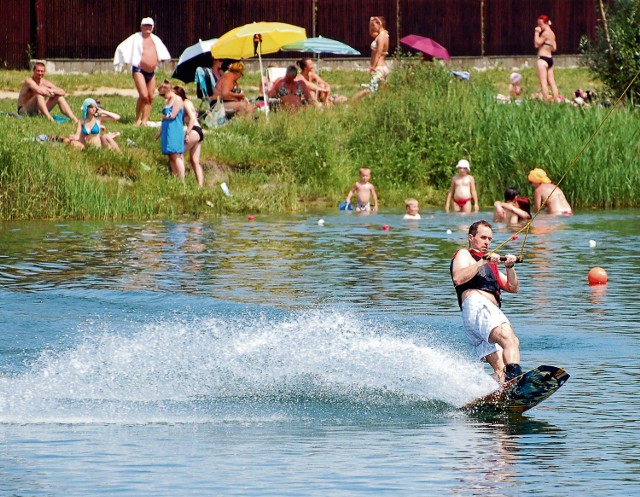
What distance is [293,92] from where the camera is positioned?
102 ft

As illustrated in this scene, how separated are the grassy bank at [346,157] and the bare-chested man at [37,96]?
0.62m

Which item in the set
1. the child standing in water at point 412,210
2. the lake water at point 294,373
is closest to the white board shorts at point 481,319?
the lake water at point 294,373

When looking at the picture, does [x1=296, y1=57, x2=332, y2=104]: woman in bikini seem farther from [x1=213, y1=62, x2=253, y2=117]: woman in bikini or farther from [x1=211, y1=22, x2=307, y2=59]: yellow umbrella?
[x1=213, y1=62, x2=253, y2=117]: woman in bikini

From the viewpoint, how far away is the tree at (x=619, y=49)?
3136 cm

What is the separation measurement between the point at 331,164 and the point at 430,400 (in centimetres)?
1682

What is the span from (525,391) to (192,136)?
52.7 feet

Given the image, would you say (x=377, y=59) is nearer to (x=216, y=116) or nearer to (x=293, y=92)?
(x=293, y=92)

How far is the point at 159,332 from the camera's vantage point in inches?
603

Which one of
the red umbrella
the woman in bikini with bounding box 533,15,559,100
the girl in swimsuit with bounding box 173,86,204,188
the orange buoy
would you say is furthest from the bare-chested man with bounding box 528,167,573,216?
the red umbrella

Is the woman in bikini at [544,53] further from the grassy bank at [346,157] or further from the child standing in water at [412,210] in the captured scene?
the child standing in water at [412,210]

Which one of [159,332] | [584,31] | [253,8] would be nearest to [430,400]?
[159,332]

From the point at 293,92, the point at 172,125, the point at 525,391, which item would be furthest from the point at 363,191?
the point at 525,391

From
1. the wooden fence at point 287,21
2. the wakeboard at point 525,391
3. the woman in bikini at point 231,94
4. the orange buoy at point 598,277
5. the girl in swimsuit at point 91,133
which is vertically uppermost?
the wooden fence at point 287,21

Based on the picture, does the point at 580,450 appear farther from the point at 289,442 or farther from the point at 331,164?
the point at 331,164
